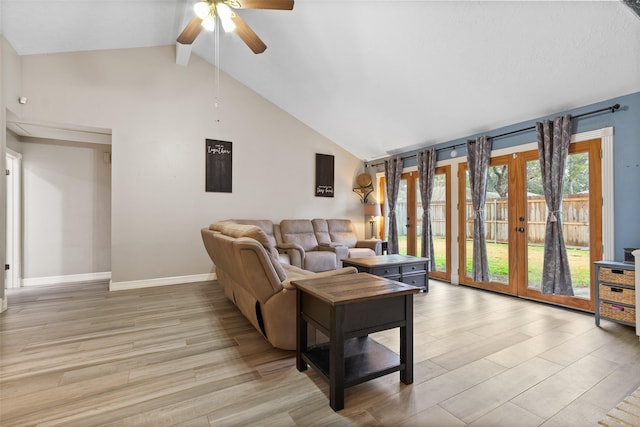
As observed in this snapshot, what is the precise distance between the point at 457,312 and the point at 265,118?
4.55 metres

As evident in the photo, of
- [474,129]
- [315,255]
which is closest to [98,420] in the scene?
[315,255]

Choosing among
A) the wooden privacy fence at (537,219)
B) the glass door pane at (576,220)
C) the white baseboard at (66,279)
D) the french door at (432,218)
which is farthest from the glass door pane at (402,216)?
the white baseboard at (66,279)

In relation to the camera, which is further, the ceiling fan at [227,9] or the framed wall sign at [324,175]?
the framed wall sign at [324,175]

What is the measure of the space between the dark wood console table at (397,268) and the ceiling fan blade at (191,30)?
3232mm

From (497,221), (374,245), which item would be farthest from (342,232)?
(497,221)

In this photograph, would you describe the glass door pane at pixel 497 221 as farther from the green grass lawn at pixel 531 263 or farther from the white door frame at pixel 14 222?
the white door frame at pixel 14 222

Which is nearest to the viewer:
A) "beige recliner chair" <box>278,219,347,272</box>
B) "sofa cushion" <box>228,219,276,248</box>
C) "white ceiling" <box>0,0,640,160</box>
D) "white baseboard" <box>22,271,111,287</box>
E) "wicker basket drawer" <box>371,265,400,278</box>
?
"white ceiling" <box>0,0,640,160</box>

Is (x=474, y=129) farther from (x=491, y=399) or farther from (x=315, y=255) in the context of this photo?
(x=491, y=399)

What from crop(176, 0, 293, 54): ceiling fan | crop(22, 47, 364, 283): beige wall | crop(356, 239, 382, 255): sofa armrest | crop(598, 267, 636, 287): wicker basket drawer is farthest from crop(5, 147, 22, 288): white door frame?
crop(598, 267, 636, 287): wicker basket drawer

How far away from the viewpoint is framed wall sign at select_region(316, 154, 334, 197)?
20.2ft

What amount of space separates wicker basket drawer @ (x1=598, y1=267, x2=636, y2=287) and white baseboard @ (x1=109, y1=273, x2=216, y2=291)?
5.18m

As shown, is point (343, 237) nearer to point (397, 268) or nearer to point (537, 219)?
point (397, 268)

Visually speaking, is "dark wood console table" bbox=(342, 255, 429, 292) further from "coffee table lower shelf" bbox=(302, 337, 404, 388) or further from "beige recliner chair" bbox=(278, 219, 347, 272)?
"coffee table lower shelf" bbox=(302, 337, 404, 388)

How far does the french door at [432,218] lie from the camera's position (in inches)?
196
